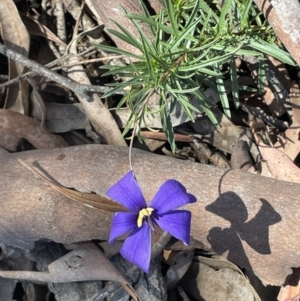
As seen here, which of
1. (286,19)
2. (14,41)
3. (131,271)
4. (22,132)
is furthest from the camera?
(14,41)

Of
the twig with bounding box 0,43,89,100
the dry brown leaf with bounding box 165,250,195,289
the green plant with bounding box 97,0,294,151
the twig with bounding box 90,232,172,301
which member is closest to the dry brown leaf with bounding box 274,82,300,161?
the green plant with bounding box 97,0,294,151

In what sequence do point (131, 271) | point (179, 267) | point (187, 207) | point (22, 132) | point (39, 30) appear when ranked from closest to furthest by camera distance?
point (187, 207) → point (131, 271) → point (179, 267) → point (22, 132) → point (39, 30)

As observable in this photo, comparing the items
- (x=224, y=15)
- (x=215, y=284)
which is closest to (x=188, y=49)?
(x=224, y=15)

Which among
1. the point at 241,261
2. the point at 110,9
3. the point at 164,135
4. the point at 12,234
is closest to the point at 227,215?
the point at 241,261

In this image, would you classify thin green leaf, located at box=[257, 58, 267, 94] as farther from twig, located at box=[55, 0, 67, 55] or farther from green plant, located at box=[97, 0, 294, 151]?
twig, located at box=[55, 0, 67, 55]

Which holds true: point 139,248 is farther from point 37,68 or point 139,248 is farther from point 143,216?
point 37,68
